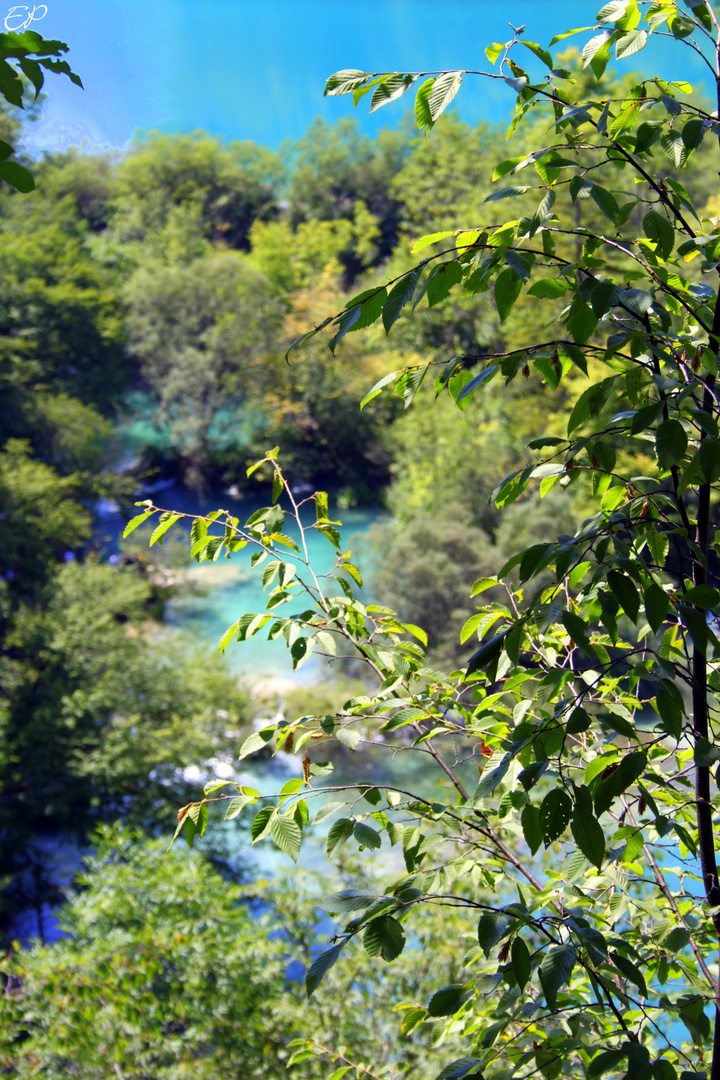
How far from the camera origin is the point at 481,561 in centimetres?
582

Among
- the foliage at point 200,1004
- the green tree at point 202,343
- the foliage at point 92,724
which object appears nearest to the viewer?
the foliage at point 200,1004

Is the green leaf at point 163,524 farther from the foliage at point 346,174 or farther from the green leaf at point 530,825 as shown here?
the foliage at point 346,174

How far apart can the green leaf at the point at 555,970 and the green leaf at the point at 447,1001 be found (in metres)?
0.08

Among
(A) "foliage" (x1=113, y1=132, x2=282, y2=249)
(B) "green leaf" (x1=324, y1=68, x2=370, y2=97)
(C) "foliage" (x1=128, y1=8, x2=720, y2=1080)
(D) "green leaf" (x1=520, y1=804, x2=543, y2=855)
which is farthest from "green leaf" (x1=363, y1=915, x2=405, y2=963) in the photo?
(A) "foliage" (x1=113, y1=132, x2=282, y2=249)

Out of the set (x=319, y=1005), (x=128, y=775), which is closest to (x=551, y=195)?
(x=319, y=1005)

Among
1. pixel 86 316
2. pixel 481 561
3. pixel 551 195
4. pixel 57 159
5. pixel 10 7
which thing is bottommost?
pixel 551 195

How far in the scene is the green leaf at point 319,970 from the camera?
501 millimetres

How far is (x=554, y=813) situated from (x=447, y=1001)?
19cm

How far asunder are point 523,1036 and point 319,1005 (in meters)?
1.80

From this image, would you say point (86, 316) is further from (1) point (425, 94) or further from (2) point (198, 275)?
(1) point (425, 94)

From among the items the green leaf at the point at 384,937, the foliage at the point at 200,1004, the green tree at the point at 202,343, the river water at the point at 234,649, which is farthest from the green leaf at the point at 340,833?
the green tree at the point at 202,343

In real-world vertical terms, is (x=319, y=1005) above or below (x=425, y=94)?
below

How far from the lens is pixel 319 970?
1.66 ft

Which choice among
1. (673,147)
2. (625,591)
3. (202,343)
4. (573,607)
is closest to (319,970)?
(625,591)
